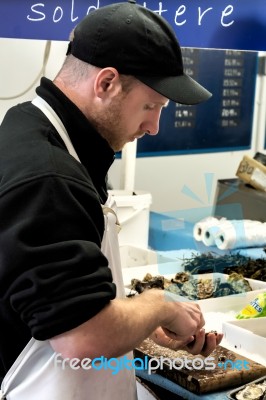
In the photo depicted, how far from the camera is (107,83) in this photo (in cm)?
138

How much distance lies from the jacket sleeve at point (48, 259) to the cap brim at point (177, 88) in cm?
35

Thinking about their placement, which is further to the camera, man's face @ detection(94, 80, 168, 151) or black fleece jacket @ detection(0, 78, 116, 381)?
man's face @ detection(94, 80, 168, 151)

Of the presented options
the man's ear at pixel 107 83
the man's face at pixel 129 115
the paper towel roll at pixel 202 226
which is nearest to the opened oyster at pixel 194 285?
the paper towel roll at pixel 202 226

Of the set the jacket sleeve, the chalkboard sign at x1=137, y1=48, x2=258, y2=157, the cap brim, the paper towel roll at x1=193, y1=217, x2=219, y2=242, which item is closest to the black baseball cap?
the cap brim

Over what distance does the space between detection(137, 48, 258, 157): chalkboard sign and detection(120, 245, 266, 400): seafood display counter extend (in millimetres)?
2238

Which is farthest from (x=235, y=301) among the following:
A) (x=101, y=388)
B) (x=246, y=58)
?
(x=246, y=58)

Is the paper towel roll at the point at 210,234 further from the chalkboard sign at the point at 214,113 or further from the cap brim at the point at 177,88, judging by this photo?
the chalkboard sign at the point at 214,113

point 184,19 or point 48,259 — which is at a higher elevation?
point 184,19

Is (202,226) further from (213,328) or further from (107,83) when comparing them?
(107,83)

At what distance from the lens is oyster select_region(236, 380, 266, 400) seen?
1.49 metres

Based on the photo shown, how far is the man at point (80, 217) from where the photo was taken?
117 centimetres

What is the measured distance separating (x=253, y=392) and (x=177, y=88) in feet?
2.52

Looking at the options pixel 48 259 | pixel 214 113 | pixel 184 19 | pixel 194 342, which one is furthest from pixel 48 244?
pixel 214 113

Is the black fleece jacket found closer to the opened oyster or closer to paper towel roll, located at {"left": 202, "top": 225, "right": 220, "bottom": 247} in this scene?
the opened oyster
